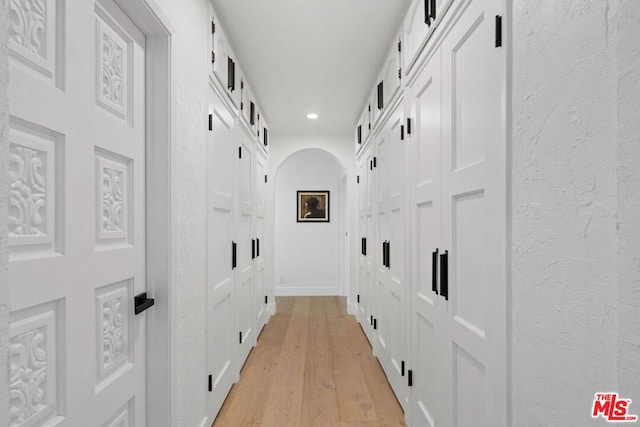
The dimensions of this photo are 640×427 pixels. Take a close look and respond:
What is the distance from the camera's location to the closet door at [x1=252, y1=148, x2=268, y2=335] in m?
3.89

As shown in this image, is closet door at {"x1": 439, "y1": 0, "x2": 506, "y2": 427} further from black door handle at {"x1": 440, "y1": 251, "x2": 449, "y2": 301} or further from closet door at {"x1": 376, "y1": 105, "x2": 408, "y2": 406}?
closet door at {"x1": 376, "y1": 105, "x2": 408, "y2": 406}

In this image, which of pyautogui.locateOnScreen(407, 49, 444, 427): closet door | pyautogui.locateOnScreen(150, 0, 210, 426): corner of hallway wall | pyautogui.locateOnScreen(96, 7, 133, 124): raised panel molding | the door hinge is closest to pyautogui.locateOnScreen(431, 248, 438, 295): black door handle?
pyautogui.locateOnScreen(407, 49, 444, 427): closet door

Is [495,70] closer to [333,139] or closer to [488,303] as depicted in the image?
[488,303]

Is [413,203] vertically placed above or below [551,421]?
above

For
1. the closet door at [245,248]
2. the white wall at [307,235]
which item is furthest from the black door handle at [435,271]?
the white wall at [307,235]

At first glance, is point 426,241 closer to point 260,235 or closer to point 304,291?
point 260,235

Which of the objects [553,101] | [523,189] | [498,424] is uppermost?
[553,101]

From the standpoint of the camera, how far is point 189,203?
1783 mm

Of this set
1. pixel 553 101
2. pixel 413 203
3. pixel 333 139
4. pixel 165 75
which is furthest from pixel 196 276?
pixel 333 139

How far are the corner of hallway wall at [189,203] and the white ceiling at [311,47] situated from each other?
0.43 metres

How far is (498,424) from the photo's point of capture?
43.7 inches

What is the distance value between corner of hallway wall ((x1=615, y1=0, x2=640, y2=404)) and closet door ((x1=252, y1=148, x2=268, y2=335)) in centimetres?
326

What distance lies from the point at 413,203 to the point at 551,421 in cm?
135

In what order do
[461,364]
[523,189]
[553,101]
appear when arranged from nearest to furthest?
[553,101], [523,189], [461,364]
